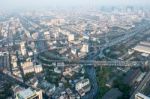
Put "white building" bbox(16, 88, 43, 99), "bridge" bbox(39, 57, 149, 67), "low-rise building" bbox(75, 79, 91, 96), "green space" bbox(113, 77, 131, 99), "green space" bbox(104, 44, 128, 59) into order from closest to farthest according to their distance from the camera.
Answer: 1. "white building" bbox(16, 88, 43, 99)
2. "green space" bbox(113, 77, 131, 99)
3. "low-rise building" bbox(75, 79, 91, 96)
4. "bridge" bbox(39, 57, 149, 67)
5. "green space" bbox(104, 44, 128, 59)

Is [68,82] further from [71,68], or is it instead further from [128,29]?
[128,29]

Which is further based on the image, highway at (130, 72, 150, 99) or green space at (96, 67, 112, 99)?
green space at (96, 67, 112, 99)

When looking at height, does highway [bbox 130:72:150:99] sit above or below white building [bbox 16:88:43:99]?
below

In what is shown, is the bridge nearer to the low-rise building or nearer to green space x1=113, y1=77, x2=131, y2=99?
green space x1=113, y1=77, x2=131, y2=99

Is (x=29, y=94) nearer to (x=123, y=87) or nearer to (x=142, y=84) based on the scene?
(x=123, y=87)

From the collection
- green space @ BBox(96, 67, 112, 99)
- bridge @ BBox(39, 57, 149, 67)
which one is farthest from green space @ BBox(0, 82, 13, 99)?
green space @ BBox(96, 67, 112, 99)

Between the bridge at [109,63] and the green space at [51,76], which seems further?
the bridge at [109,63]

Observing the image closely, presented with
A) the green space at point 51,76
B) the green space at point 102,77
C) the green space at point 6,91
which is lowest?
the green space at point 6,91

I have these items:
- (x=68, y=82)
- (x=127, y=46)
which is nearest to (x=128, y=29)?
(x=127, y=46)

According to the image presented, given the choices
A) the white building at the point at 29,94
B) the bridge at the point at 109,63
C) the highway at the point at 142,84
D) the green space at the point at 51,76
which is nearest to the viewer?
the white building at the point at 29,94

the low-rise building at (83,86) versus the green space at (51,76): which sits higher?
the low-rise building at (83,86)

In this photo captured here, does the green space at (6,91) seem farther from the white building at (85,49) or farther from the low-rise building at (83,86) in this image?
the white building at (85,49)

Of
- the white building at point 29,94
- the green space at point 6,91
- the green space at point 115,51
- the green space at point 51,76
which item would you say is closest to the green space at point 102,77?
the green space at point 51,76
